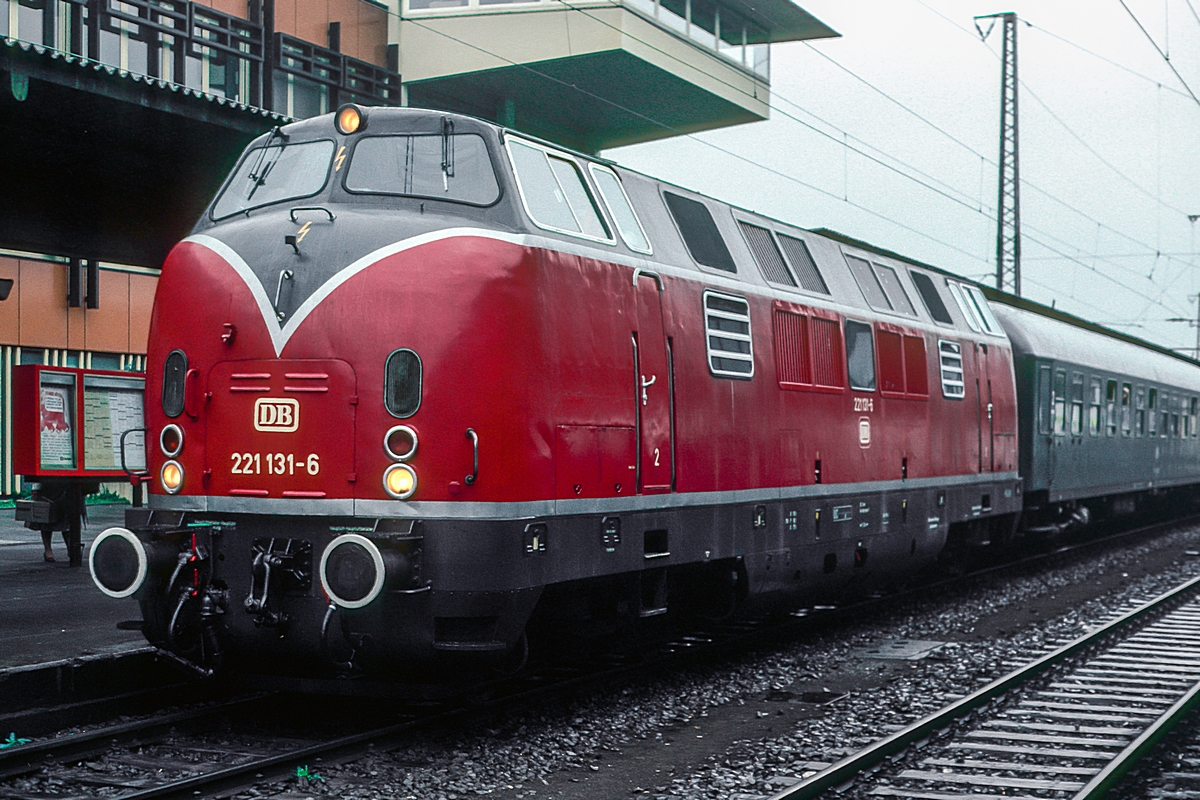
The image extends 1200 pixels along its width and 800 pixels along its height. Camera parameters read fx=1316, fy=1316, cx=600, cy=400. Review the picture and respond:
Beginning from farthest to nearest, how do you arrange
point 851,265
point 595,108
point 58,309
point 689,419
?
point 595,108 < point 58,309 < point 851,265 < point 689,419

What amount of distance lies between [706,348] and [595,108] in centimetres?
1871

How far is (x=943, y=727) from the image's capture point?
828cm

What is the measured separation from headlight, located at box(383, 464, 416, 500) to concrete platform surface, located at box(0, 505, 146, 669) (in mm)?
2776

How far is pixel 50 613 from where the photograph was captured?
10391 mm

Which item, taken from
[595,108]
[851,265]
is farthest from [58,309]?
[851,265]

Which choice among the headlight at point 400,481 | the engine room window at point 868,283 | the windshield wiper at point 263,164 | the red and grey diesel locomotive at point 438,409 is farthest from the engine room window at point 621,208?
the engine room window at point 868,283

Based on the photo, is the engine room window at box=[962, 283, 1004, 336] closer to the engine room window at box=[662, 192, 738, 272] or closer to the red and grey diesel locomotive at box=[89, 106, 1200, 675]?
the red and grey diesel locomotive at box=[89, 106, 1200, 675]

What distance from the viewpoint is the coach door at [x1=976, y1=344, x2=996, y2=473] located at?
15.0m

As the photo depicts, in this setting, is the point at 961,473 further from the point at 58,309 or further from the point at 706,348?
the point at 58,309

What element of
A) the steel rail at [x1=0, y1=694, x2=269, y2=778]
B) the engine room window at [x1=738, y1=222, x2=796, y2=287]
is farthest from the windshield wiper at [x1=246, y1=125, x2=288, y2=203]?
the engine room window at [x1=738, y1=222, x2=796, y2=287]

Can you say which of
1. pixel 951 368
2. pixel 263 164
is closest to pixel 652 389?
pixel 263 164

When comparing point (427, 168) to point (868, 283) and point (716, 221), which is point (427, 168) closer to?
point (716, 221)

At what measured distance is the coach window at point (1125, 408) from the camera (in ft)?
73.4

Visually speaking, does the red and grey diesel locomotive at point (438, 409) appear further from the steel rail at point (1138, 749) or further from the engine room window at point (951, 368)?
the engine room window at point (951, 368)
